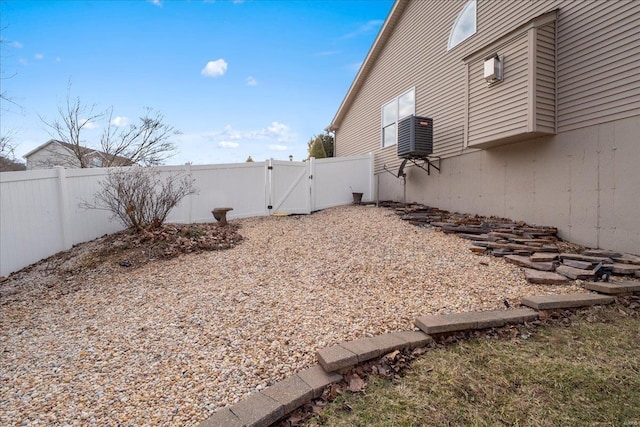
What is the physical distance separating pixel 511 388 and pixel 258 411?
1.56 m

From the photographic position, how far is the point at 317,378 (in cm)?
206

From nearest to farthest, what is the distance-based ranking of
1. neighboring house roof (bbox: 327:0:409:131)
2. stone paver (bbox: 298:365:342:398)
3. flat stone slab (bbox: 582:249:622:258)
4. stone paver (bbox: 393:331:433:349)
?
stone paver (bbox: 298:365:342:398), stone paver (bbox: 393:331:433:349), flat stone slab (bbox: 582:249:622:258), neighboring house roof (bbox: 327:0:409:131)

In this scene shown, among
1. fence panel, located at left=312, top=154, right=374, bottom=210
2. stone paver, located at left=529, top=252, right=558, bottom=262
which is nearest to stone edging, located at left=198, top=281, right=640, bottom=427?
stone paver, located at left=529, top=252, right=558, bottom=262

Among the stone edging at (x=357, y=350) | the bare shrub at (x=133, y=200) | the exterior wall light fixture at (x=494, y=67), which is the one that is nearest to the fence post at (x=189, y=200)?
the bare shrub at (x=133, y=200)

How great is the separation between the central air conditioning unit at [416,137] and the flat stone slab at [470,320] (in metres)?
5.50

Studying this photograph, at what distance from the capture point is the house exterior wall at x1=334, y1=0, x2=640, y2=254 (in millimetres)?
4609

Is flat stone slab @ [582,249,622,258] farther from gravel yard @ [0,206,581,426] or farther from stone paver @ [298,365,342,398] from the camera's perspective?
stone paver @ [298,365,342,398]

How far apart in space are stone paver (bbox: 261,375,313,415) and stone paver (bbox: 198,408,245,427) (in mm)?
239

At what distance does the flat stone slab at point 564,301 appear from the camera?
10.0 ft

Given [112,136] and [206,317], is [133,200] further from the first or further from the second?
[112,136]

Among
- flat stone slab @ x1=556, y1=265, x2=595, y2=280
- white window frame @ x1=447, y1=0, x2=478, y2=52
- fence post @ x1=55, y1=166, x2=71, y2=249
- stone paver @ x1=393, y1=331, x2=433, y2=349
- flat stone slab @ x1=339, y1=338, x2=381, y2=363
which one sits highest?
white window frame @ x1=447, y1=0, x2=478, y2=52

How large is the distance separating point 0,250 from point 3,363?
10.9 ft

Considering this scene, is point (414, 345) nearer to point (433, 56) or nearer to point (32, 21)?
point (433, 56)

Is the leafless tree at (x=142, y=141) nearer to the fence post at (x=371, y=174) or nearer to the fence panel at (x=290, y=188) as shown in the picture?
the fence panel at (x=290, y=188)
